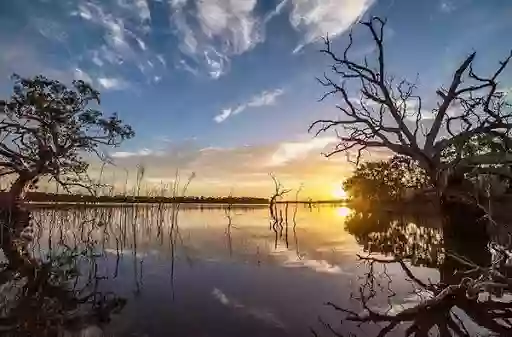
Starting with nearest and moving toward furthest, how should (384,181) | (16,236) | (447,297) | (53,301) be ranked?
(447,297) < (53,301) < (16,236) < (384,181)

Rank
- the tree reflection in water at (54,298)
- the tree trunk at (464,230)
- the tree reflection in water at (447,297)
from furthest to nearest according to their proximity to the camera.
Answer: the tree trunk at (464,230) < the tree reflection in water at (54,298) < the tree reflection in water at (447,297)

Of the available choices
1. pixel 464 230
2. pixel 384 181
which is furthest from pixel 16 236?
pixel 384 181

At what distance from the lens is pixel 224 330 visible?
242 inches

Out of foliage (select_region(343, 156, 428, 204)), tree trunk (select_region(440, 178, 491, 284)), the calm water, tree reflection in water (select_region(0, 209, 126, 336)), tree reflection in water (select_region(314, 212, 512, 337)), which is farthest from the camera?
foliage (select_region(343, 156, 428, 204))

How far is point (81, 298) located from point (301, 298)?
4547 millimetres

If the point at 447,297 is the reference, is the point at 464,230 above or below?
above

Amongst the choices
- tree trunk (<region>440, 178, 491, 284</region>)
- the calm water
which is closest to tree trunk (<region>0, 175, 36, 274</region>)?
the calm water

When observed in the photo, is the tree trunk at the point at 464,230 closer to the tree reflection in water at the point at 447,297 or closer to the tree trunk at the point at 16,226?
the tree reflection in water at the point at 447,297

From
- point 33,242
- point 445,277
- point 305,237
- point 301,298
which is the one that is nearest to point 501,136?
point 445,277

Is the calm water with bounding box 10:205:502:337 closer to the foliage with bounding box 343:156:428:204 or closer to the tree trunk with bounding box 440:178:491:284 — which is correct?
the tree trunk with bounding box 440:178:491:284

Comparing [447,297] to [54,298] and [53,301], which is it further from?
[54,298]

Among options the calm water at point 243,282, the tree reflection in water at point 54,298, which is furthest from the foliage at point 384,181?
the tree reflection in water at point 54,298

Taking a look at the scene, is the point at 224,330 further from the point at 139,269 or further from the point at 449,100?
the point at 449,100

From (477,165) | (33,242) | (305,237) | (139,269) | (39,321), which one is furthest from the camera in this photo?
(305,237)
